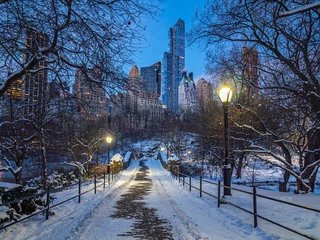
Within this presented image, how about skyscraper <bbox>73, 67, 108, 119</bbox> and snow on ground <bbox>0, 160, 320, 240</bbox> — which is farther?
skyscraper <bbox>73, 67, 108, 119</bbox>

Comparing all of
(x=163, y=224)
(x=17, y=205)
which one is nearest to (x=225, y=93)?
(x=163, y=224)

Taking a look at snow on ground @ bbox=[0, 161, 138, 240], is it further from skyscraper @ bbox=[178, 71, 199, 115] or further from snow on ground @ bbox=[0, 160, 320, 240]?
skyscraper @ bbox=[178, 71, 199, 115]

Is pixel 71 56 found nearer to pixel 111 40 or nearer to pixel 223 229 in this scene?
pixel 111 40

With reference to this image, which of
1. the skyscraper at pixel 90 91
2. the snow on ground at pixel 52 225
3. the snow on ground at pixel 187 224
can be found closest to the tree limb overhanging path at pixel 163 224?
the snow on ground at pixel 187 224

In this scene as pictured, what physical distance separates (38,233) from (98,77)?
3849 millimetres

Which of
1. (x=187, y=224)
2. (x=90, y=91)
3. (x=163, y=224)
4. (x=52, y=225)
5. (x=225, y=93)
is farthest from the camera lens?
(x=225, y=93)

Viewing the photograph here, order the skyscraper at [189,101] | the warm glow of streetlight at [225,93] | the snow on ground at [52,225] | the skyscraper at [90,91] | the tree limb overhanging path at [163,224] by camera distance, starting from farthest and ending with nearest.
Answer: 1. the skyscraper at [189,101]
2. the warm glow of streetlight at [225,93]
3. the skyscraper at [90,91]
4. the tree limb overhanging path at [163,224]
5. the snow on ground at [52,225]

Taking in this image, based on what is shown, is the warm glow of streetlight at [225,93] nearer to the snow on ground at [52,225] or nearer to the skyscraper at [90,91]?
the skyscraper at [90,91]

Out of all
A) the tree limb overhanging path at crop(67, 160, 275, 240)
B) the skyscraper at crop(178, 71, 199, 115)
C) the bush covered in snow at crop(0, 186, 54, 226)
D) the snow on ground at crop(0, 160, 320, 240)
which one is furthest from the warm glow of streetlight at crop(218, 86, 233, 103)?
the skyscraper at crop(178, 71, 199, 115)

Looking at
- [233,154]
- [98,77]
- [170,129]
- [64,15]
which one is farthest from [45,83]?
[170,129]

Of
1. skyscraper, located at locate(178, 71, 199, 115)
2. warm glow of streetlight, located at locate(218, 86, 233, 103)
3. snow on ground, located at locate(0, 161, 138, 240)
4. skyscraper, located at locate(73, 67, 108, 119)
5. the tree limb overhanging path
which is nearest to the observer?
snow on ground, located at locate(0, 161, 138, 240)

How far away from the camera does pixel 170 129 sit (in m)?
62.2

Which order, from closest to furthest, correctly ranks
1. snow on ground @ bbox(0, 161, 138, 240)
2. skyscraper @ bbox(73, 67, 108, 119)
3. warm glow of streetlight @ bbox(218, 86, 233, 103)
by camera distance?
snow on ground @ bbox(0, 161, 138, 240) → skyscraper @ bbox(73, 67, 108, 119) → warm glow of streetlight @ bbox(218, 86, 233, 103)

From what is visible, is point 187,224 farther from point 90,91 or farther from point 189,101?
point 189,101
